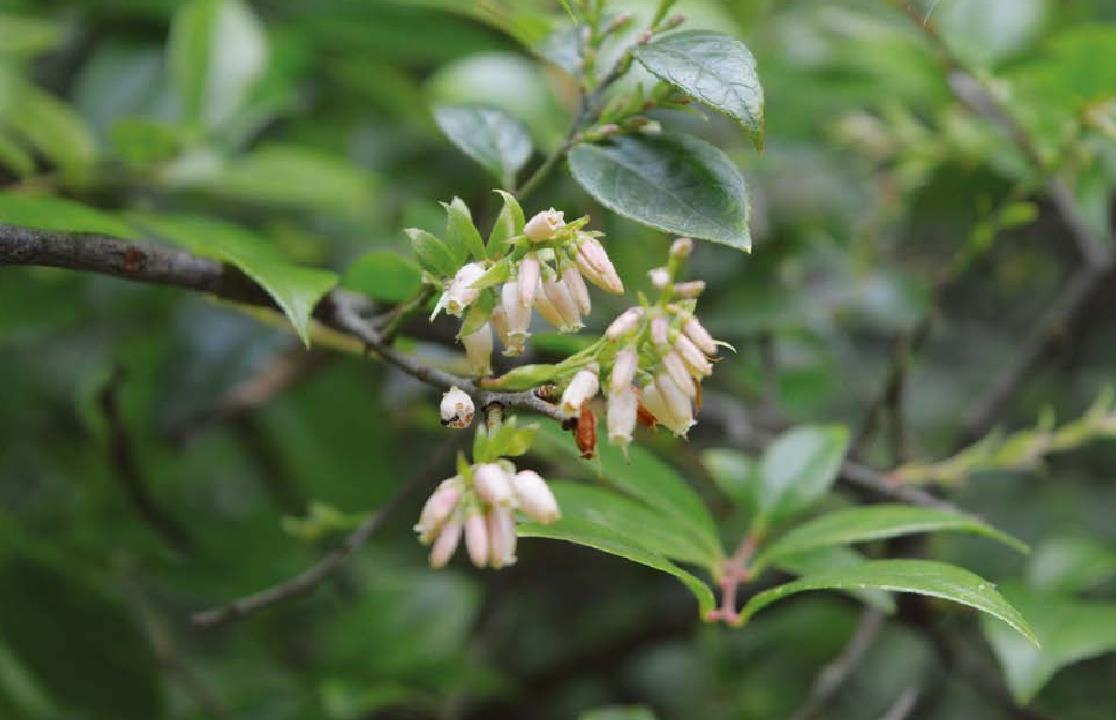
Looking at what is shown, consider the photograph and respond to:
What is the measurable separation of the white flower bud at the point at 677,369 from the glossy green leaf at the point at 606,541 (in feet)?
0.30

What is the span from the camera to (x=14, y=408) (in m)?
1.39

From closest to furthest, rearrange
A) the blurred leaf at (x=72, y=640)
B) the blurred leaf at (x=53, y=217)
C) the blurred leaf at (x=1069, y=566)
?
the blurred leaf at (x=53, y=217), the blurred leaf at (x=1069, y=566), the blurred leaf at (x=72, y=640)

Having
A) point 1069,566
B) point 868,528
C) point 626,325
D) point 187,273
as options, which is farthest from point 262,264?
point 1069,566

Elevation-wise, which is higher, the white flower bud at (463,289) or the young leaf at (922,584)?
the white flower bud at (463,289)

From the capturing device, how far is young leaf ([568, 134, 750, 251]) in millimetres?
585

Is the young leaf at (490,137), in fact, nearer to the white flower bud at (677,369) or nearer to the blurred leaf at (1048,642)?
the white flower bud at (677,369)

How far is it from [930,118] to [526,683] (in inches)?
36.6

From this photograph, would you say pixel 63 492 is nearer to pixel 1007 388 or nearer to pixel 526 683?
pixel 526 683

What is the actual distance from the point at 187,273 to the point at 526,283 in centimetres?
24

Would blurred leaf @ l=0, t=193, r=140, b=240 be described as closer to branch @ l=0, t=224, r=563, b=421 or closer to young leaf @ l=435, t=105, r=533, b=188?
branch @ l=0, t=224, r=563, b=421

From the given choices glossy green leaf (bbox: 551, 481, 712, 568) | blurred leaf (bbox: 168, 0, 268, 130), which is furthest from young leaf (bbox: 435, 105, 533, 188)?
blurred leaf (bbox: 168, 0, 268, 130)

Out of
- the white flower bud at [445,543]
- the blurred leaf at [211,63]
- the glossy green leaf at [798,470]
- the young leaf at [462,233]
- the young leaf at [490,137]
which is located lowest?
the glossy green leaf at [798,470]

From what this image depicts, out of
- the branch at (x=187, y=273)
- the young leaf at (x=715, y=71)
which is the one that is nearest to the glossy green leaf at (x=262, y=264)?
the branch at (x=187, y=273)

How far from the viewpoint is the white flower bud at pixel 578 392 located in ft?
1.76
